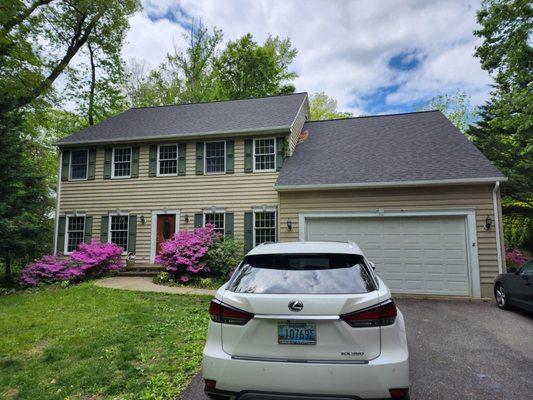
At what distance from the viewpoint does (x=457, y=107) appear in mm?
26344

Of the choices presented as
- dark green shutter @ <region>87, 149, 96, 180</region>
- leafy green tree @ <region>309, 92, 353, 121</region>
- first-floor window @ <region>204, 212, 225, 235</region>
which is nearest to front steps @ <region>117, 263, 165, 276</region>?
first-floor window @ <region>204, 212, 225, 235</region>

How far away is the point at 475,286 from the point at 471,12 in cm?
1031

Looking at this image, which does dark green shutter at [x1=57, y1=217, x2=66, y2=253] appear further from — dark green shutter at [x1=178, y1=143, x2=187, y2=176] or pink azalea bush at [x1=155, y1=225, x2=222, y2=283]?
dark green shutter at [x1=178, y1=143, x2=187, y2=176]

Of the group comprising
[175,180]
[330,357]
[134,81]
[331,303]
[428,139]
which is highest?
[134,81]

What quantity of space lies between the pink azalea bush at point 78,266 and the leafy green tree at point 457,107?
89.6 ft

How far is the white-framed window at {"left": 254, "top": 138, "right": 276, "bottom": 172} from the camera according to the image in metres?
12.3

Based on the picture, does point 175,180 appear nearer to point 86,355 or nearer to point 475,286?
point 86,355

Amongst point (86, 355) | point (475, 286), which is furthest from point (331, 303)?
point (475, 286)

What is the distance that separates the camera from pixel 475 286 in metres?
8.95

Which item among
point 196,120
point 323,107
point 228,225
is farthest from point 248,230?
point 323,107

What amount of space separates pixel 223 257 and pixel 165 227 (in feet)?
Answer: 11.4

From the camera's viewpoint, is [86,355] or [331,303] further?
[86,355]

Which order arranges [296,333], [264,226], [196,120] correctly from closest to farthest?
[296,333] < [264,226] < [196,120]

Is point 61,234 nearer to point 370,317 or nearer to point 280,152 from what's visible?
point 280,152
